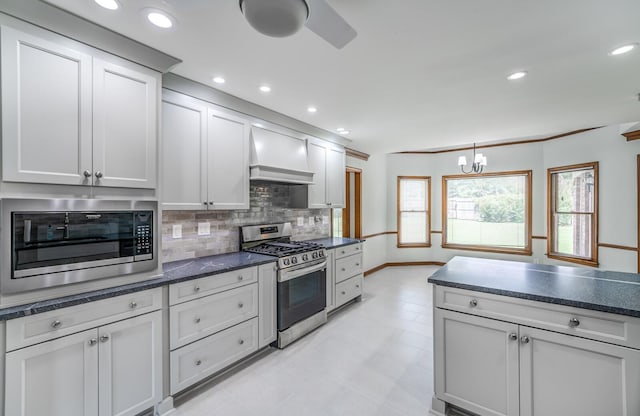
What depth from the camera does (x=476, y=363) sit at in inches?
71.2

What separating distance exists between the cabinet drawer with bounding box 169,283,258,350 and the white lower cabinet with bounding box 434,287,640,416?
1601 millimetres

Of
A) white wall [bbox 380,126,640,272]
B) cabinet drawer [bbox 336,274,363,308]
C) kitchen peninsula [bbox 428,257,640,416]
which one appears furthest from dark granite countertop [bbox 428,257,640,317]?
white wall [bbox 380,126,640,272]

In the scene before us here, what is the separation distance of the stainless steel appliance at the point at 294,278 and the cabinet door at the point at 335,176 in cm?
101

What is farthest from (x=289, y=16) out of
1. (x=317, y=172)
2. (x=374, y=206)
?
(x=374, y=206)

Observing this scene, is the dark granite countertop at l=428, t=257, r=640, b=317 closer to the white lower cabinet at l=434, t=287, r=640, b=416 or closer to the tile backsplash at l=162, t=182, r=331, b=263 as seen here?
the white lower cabinet at l=434, t=287, r=640, b=416

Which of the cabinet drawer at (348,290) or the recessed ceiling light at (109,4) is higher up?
the recessed ceiling light at (109,4)

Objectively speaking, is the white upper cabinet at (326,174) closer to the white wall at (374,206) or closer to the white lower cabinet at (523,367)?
the white wall at (374,206)

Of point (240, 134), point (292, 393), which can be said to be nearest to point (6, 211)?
point (240, 134)

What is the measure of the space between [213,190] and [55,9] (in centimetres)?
150

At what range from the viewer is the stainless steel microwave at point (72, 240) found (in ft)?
4.74

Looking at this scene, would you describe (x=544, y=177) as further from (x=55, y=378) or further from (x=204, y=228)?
(x=55, y=378)

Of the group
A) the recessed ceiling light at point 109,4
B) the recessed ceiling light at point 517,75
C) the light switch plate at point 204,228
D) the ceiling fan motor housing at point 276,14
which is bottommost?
the light switch plate at point 204,228

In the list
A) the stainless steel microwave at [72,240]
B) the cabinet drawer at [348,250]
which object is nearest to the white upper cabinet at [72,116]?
the stainless steel microwave at [72,240]

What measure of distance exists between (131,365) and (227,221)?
1.53 meters
